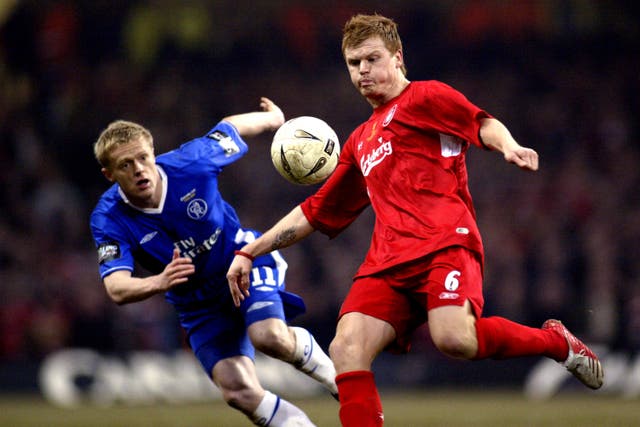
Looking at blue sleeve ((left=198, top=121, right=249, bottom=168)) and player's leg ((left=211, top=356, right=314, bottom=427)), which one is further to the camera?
blue sleeve ((left=198, top=121, right=249, bottom=168))

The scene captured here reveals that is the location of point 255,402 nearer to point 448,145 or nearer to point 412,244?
point 412,244

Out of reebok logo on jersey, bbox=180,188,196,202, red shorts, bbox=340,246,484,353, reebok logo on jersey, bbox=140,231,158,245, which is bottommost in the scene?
red shorts, bbox=340,246,484,353

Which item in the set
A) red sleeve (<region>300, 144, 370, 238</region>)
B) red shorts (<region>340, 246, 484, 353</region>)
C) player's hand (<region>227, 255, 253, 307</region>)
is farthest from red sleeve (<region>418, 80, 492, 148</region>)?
player's hand (<region>227, 255, 253, 307</region>)

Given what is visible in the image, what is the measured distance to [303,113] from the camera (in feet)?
53.5

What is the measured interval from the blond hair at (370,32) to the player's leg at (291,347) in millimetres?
1835

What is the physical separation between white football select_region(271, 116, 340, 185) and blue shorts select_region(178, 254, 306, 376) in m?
0.89

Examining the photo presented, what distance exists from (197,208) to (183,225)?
0.47ft

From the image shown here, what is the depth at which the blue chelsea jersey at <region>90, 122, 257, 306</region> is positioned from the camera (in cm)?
654

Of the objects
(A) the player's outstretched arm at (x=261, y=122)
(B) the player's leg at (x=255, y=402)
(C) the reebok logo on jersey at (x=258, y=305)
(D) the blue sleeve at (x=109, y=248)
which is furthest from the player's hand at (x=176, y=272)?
(A) the player's outstretched arm at (x=261, y=122)

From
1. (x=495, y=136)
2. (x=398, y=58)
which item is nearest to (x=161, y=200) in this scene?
(x=398, y=58)

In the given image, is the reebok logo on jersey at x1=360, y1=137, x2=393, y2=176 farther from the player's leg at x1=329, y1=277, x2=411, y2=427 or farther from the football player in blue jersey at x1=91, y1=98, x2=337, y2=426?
the football player in blue jersey at x1=91, y1=98, x2=337, y2=426

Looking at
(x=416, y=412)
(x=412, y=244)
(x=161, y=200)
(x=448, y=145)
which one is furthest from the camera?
(x=416, y=412)

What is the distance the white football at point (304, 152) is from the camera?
6.00 metres

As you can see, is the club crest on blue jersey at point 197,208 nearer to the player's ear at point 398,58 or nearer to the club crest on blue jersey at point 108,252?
the club crest on blue jersey at point 108,252
